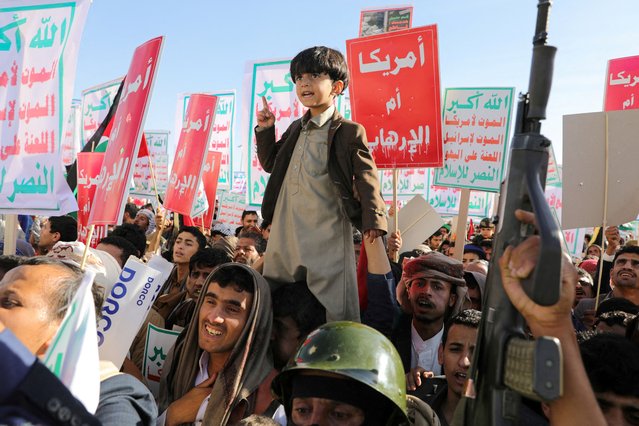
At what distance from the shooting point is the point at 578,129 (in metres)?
4.21

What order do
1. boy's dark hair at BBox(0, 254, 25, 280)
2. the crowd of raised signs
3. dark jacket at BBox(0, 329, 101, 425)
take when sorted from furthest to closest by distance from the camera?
boy's dark hair at BBox(0, 254, 25, 280), the crowd of raised signs, dark jacket at BBox(0, 329, 101, 425)

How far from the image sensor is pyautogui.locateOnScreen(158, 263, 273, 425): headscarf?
2477mm

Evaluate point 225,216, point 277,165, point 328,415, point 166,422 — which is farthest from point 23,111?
point 225,216

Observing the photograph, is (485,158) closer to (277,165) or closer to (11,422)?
(277,165)

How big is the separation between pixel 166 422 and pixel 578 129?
3239 millimetres

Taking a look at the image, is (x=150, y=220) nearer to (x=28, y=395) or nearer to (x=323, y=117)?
(x=323, y=117)

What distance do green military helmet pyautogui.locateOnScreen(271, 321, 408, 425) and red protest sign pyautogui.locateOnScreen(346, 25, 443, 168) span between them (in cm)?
272

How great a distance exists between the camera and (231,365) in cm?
257

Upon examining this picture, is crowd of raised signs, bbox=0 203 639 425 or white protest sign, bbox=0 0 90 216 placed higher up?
white protest sign, bbox=0 0 90 216

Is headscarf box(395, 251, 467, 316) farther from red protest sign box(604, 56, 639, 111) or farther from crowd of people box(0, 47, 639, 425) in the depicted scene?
red protest sign box(604, 56, 639, 111)

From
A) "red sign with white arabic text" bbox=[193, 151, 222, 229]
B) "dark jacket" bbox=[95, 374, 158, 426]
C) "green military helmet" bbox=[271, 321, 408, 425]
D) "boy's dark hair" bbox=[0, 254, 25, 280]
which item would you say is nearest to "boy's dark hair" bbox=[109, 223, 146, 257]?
"boy's dark hair" bbox=[0, 254, 25, 280]

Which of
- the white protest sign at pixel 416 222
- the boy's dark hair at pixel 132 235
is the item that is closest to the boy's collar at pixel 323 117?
the white protest sign at pixel 416 222

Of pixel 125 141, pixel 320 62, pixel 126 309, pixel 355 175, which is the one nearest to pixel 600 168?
pixel 355 175

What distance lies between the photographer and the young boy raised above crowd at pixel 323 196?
2781 millimetres
